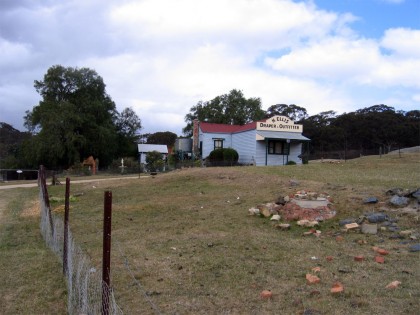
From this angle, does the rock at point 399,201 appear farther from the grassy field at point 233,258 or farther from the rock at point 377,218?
the rock at point 377,218

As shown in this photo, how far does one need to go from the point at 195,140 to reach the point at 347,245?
36450mm

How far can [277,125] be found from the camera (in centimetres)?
3809

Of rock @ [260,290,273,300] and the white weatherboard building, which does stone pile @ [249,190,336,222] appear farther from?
the white weatherboard building

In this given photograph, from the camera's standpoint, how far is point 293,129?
38.9 meters

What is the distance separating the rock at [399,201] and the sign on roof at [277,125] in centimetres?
2610

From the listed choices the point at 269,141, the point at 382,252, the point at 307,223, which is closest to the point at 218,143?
the point at 269,141

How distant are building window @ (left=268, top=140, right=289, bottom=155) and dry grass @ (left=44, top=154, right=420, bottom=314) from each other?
74.0ft

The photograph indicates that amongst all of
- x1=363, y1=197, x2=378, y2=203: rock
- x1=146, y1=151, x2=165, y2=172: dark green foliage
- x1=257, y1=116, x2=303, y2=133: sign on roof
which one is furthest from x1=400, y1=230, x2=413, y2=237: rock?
x1=146, y1=151, x2=165, y2=172: dark green foliage

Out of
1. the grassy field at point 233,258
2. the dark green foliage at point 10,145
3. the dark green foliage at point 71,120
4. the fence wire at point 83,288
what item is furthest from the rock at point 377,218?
the dark green foliage at point 10,145

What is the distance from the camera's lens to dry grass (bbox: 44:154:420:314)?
561 cm

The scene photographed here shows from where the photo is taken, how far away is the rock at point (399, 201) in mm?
11023

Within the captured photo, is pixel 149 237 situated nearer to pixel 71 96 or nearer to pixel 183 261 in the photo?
pixel 183 261

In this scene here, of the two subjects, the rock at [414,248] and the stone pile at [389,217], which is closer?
the rock at [414,248]

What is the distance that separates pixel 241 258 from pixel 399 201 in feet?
18.3
